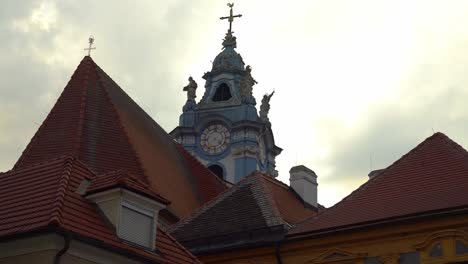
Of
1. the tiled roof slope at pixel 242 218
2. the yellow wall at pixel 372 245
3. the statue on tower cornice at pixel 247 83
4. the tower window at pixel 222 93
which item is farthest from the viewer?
the tower window at pixel 222 93

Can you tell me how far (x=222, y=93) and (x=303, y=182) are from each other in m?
20.0

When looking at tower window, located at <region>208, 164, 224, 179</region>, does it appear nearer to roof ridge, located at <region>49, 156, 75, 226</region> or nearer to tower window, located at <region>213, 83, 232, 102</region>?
tower window, located at <region>213, 83, 232, 102</region>

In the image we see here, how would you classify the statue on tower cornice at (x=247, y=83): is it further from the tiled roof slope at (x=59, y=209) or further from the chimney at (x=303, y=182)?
the tiled roof slope at (x=59, y=209)

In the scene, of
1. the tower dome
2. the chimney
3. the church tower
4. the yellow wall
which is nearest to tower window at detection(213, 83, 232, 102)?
the church tower

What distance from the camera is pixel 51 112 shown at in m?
24.9

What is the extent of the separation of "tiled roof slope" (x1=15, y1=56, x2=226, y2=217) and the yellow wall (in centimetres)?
468

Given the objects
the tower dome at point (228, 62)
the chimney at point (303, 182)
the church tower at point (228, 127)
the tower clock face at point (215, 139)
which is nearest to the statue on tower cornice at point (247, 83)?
the church tower at point (228, 127)

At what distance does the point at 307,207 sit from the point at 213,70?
2235 cm

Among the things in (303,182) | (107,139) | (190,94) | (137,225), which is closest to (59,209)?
(137,225)

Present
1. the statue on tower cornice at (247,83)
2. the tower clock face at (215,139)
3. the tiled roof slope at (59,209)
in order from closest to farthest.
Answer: the tiled roof slope at (59,209)
the tower clock face at (215,139)
the statue on tower cornice at (247,83)

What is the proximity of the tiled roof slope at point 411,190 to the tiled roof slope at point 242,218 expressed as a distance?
0.94m

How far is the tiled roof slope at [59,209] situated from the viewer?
1365cm

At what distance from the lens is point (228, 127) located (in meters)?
43.2

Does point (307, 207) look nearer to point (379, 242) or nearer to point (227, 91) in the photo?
point (379, 242)
